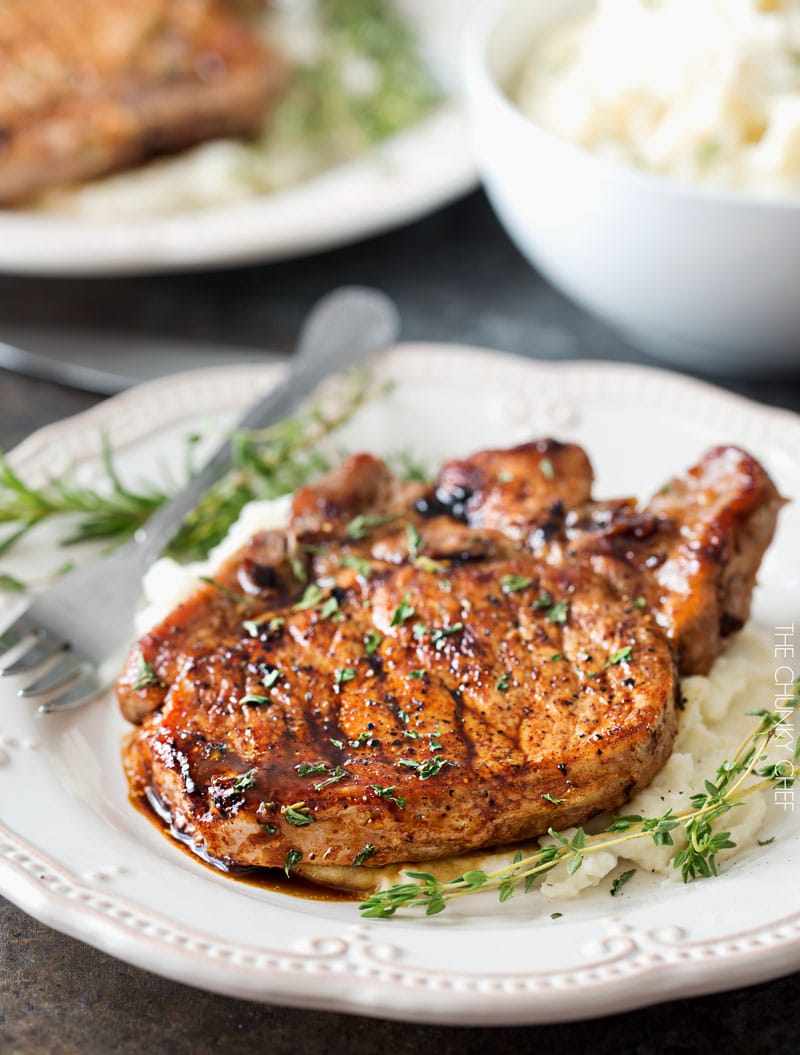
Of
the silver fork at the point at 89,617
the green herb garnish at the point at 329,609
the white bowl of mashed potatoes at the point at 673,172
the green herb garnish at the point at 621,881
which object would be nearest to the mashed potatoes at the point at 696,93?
the white bowl of mashed potatoes at the point at 673,172

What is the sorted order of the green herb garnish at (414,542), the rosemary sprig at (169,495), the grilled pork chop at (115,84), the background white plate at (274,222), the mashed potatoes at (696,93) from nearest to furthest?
1. the green herb garnish at (414,542)
2. the rosemary sprig at (169,495)
3. the mashed potatoes at (696,93)
4. the background white plate at (274,222)
5. the grilled pork chop at (115,84)

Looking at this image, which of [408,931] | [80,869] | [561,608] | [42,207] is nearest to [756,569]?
[561,608]

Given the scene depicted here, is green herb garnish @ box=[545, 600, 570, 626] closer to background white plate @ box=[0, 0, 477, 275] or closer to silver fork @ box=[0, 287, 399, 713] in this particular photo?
silver fork @ box=[0, 287, 399, 713]

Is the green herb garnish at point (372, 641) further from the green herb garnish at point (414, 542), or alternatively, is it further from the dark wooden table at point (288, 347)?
the dark wooden table at point (288, 347)

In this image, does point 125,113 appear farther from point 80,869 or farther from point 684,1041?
point 684,1041

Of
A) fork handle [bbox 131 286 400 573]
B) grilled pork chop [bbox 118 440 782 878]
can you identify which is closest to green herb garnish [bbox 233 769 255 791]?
grilled pork chop [bbox 118 440 782 878]
